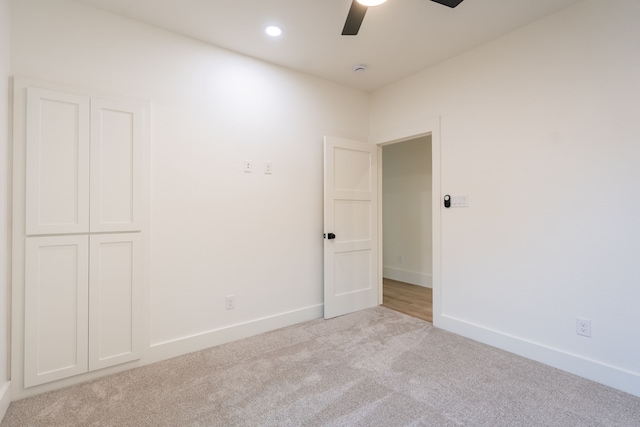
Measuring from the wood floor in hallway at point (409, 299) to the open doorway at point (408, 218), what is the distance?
0.05ft

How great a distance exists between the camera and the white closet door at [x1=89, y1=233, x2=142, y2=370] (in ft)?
7.11

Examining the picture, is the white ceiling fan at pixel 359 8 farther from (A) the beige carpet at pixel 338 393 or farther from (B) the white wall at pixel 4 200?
(A) the beige carpet at pixel 338 393

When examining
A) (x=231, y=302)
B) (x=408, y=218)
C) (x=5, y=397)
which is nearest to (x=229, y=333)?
(x=231, y=302)

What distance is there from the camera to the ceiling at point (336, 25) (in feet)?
7.27

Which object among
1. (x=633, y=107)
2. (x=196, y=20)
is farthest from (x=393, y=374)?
(x=196, y=20)

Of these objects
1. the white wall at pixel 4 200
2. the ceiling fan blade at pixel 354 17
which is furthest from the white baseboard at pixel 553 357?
the white wall at pixel 4 200

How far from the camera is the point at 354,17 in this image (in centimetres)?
187

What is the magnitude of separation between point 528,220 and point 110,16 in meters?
3.56

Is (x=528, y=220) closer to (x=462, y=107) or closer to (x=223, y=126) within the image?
(x=462, y=107)

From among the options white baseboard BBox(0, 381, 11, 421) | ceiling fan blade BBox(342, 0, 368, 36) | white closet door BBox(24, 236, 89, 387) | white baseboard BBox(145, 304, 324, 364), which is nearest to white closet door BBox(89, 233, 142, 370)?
white closet door BBox(24, 236, 89, 387)

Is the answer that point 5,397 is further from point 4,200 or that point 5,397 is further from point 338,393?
point 338,393

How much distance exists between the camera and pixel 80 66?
217 cm

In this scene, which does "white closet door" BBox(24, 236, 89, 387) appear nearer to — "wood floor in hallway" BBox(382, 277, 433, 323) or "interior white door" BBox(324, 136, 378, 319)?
"interior white door" BBox(324, 136, 378, 319)

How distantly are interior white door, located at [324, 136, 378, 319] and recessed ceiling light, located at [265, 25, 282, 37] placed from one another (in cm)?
111
